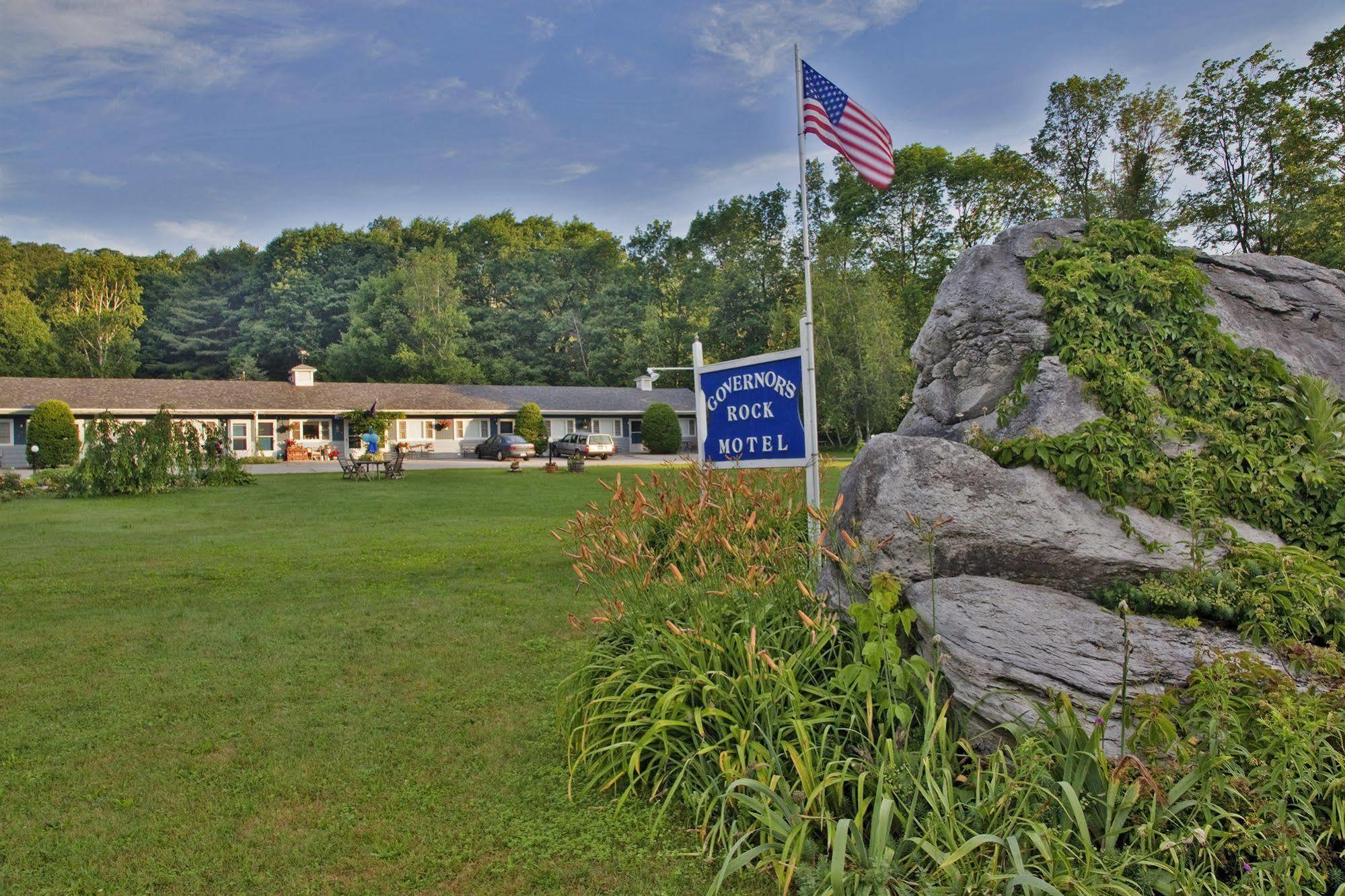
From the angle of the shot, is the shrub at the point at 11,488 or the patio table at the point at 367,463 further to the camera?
the patio table at the point at 367,463

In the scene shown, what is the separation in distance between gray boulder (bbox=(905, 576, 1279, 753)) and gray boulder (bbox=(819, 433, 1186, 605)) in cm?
17

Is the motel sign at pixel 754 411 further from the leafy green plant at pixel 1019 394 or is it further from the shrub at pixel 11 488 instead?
the shrub at pixel 11 488

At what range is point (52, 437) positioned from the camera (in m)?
29.8

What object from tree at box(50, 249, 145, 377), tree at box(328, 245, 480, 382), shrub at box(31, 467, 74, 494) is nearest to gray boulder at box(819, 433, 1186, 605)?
shrub at box(31, 467, 74, 494)

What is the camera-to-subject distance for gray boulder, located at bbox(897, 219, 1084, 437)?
13.3 feet

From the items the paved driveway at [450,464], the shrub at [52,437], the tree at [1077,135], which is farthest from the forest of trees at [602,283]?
the shrub at [52,437]

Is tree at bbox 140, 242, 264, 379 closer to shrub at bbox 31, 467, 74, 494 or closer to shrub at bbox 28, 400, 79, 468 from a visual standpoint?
shrub at bbox 28, 400, 79, 468

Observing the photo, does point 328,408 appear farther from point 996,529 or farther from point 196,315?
point 996,529

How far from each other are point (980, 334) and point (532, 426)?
37.5 meters

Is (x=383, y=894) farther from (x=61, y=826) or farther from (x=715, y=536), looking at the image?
(x=715, y=536)

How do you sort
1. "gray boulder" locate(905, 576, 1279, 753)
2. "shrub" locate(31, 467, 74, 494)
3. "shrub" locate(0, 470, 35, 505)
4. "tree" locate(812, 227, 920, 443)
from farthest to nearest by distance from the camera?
"tree" locate(812, 227, 920, 443)
"shrub" locate(31, 467, 74, 494)
"shrub" locate(0, 470, 35, 505)
"gray boulder" locate(905, 576, 1279, 753)

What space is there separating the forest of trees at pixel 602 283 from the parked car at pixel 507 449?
1443 cm

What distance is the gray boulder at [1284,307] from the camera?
12.8 ft

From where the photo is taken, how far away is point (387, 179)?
5828 centimetres
